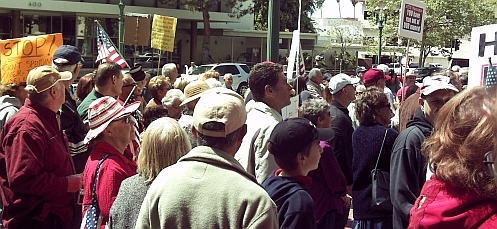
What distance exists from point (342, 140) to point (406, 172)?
193 cm

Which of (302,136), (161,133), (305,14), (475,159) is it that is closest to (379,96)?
(302,136)

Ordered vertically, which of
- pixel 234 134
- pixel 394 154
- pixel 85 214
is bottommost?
pixel 85 214

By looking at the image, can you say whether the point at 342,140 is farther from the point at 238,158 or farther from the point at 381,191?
the point at 238,158

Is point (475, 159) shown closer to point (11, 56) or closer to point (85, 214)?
point (85, 214)

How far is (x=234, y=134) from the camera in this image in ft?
9.65

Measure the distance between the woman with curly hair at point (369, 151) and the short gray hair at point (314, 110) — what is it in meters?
0.31

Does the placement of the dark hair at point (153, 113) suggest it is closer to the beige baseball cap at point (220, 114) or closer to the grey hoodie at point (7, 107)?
the grey hoodie at point (7, 107)

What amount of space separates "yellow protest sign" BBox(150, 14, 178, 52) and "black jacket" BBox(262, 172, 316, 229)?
9519 mm

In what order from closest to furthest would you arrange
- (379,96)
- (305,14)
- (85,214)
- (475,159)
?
(475,159) < (85,214) < (379,96) < (305,14)

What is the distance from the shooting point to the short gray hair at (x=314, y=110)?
5.48 m

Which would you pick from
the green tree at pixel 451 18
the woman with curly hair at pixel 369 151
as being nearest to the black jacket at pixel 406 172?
the woman with curly hair at pixel 369 151

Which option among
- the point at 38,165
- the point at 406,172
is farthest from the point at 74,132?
the point at 406,172

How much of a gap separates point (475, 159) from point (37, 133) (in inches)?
126

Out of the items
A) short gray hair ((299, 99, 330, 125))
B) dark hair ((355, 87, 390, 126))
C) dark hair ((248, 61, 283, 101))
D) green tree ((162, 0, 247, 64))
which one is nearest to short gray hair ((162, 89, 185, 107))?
short gray hair ((299, 99, 330, 125))
